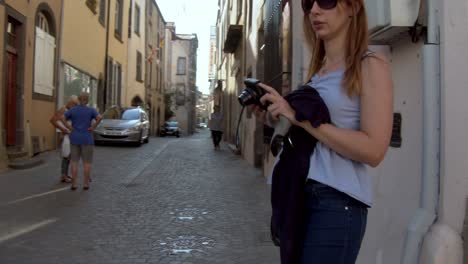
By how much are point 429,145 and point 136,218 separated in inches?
180

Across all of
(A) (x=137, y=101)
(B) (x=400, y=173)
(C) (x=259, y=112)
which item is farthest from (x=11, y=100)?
(A) (x=137, y=101)

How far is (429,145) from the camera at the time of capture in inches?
127

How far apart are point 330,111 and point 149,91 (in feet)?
124

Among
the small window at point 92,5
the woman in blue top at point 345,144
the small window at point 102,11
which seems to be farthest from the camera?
the small window at point 102,11

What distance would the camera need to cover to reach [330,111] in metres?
1.97

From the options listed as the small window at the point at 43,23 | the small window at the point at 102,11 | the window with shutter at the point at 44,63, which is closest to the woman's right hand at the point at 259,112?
the window with shutter at the point at 44,63

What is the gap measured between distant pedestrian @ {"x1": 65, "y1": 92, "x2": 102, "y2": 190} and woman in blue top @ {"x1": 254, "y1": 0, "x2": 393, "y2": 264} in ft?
24.9

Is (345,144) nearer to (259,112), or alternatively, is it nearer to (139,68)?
(259,112)

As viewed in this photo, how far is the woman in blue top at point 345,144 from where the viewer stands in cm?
188

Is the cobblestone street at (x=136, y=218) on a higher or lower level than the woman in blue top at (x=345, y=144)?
lower

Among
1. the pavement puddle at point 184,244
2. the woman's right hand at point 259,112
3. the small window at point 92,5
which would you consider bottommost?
the pavement puddle at point 184,244

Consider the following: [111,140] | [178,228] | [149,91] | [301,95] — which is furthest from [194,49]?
[301,95]

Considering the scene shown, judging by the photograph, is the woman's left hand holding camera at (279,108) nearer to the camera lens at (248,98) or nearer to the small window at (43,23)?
the camera lens at (248,98)

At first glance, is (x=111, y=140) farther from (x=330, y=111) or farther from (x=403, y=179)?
(x=330, y=111)
